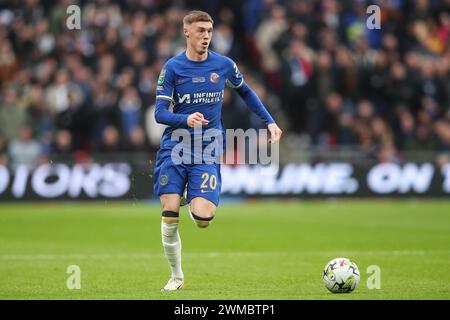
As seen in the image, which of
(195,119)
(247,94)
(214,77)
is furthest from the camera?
(247,94)

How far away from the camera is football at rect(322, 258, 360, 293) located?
939cm

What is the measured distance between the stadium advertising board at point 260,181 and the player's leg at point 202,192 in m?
11.6

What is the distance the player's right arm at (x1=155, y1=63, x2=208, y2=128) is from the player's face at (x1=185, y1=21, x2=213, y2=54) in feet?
1.13

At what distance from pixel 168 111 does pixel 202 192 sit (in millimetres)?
899

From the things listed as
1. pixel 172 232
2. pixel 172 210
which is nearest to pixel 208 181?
pixel 172 210

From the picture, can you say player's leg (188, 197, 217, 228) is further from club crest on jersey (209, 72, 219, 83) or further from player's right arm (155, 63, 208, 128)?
club crest on jersey (209, 72, 219, 83)

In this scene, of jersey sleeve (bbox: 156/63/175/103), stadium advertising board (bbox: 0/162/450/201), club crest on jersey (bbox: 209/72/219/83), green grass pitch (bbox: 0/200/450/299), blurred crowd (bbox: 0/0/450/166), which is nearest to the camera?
jersey sleeve (bbox: 156/63/175/103)

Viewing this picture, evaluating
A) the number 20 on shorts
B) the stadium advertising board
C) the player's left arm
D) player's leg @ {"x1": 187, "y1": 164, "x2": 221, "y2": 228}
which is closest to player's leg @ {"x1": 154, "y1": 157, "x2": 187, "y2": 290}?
player's leg @ {"x1": 187, "y1": 164, "x2": 221, "y2": 228}

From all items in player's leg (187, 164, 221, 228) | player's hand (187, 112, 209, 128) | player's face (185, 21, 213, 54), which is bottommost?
player's leg (187, 164, 221, 228)

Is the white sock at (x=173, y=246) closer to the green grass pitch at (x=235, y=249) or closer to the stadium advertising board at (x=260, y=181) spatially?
the green grass pitch at (x=235, y=249)

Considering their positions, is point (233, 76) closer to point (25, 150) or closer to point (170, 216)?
point (170, 216)

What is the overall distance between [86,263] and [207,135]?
323cm

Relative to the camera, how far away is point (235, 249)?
14312 millimetres

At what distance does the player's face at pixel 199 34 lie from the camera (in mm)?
9828
